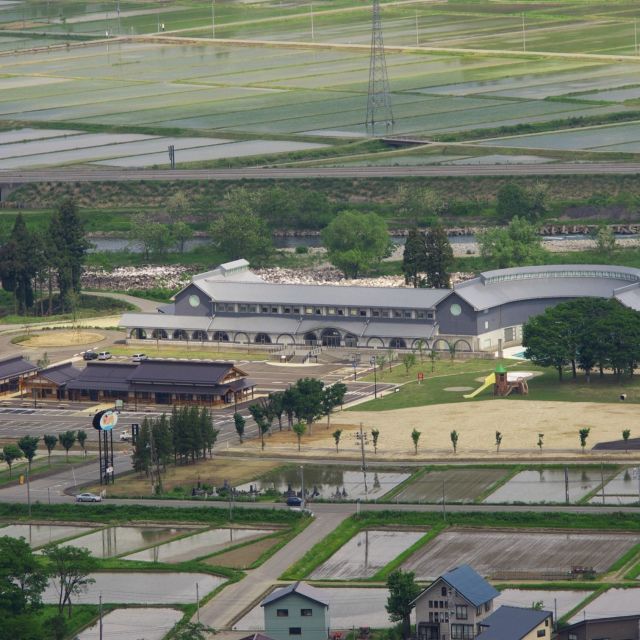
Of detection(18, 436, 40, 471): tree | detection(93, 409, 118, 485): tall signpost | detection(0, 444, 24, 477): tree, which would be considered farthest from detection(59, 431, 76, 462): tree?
detection(93, 409, 118, 485): tall signpost

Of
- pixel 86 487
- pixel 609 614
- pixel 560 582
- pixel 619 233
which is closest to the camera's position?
pixel 609 614

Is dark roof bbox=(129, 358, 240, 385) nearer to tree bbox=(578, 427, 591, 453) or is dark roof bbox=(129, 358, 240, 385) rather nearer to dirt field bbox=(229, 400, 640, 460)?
dirt field bbox=(229, 400, 640, 460)

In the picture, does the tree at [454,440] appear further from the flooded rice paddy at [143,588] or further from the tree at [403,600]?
the tree at [403,600]

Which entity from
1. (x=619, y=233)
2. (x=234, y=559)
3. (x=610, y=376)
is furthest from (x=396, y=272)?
(x=234, y=559)

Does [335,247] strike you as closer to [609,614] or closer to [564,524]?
[564,524]

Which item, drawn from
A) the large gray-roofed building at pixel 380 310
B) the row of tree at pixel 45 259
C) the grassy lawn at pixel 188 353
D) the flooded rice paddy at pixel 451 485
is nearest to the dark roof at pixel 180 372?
the grassy lawn at pixel 188 353

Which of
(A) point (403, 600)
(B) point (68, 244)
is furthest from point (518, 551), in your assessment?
(B) point (68, 244)
